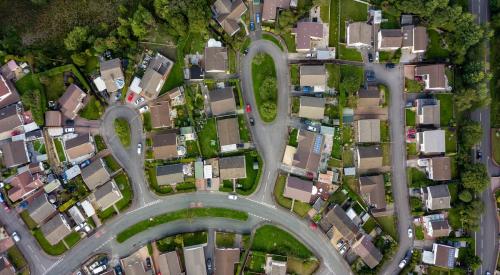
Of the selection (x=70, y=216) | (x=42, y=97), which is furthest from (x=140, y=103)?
(x=70, y=216)

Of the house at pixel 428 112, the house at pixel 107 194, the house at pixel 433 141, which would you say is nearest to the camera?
the house at pixel 107 194

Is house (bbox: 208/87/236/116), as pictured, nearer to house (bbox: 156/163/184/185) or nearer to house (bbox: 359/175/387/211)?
house (bbox: 156/163/184/185)

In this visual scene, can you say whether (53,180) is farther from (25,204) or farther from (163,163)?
(163,163)

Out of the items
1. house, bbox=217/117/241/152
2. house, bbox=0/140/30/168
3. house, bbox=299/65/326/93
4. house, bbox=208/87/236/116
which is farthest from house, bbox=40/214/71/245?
house, bbox=299/65/326/93

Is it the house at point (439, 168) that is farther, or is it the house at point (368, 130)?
the house at point (368, 130)

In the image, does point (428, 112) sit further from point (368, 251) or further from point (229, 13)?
point (229, 13)

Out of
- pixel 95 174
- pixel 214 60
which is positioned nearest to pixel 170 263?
pixel 95 174

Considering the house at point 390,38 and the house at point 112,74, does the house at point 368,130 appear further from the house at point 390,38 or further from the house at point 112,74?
the house at point 112,74

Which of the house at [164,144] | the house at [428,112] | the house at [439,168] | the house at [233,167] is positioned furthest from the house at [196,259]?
the house at [428,112]
